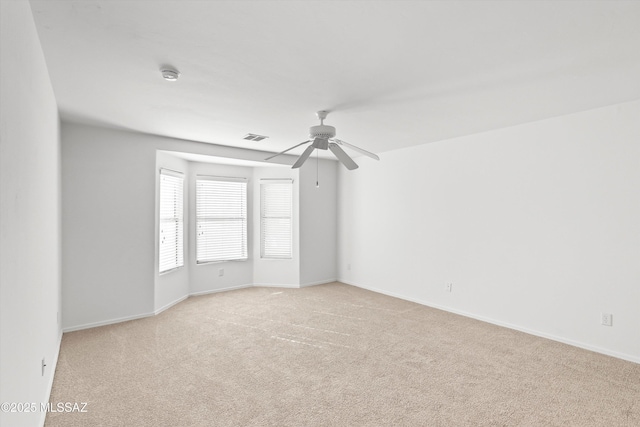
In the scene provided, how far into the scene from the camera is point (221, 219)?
19.1ft

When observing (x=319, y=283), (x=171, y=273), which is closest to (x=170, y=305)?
(x=171, y=273)

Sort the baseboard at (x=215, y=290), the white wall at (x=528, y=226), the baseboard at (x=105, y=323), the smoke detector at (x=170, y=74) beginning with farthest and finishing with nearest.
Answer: the baseboard at (x=215, y=290) → the baseboard at (x=105, y=323) → the white wall at (x=528, y=226) → the smoke detector at (x=170, y=74)

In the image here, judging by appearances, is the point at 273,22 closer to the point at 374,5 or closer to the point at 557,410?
the point at 374,5

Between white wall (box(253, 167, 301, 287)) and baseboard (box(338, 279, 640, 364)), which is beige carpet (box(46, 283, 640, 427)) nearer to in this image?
baseboard (box(338, 279, 640, 364))

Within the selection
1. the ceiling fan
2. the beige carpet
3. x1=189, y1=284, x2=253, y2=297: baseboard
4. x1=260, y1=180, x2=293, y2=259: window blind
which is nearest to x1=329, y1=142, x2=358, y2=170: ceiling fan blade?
the ceiling fan

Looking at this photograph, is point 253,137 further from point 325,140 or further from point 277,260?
point 277,260

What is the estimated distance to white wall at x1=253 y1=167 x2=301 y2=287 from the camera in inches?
240

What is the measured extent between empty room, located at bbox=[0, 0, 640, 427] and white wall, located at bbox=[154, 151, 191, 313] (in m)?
0.05

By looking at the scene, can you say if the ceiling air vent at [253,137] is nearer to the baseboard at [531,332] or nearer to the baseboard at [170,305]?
the baseboard at [170,305]

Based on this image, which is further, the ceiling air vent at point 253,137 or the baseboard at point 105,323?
the ceiling air vent at point 253,137

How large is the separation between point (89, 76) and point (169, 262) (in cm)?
294

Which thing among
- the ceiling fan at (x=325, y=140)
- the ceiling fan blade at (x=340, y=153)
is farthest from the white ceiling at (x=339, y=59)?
the ceiling fan blade at (x=340, y=153)

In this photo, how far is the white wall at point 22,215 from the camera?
133 cm

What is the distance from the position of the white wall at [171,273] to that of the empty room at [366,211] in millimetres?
53
